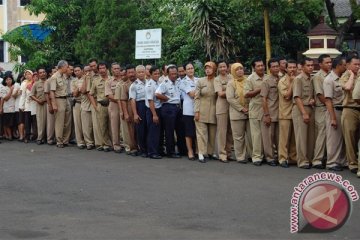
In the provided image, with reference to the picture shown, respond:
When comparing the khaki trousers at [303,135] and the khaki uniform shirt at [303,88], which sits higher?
the khaki uniform shirt at [303,88]

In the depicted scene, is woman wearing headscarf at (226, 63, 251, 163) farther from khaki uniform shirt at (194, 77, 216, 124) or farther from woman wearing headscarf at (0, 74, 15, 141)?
woman wearing headscarf at (0, 74, 15, 141)

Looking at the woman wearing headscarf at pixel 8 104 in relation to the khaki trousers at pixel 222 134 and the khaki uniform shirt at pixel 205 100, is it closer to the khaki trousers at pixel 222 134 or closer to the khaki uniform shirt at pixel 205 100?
the khaki uniform shirt at pixel 205 100

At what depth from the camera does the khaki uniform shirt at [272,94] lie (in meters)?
12.2

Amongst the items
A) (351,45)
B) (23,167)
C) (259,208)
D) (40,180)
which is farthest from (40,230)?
(351,45)

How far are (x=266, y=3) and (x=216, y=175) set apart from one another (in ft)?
29.7

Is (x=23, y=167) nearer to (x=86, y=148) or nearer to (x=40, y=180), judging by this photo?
(x=40, y=180)

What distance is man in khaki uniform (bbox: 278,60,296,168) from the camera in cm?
1212

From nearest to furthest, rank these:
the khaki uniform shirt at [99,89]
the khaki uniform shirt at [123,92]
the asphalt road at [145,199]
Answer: the asphalt road at [145,199], the khaki uniform shirt at [123,92], the khaki uniform shirt at [99,89]

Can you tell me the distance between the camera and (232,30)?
20547 mm

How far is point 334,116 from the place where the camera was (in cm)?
1147

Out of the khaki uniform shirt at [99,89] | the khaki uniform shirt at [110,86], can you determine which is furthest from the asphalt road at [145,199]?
the khaki uniform shirt at [99,89]

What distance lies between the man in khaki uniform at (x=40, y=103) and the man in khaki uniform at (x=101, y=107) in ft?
6.16

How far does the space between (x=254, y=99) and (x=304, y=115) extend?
3.56 ft

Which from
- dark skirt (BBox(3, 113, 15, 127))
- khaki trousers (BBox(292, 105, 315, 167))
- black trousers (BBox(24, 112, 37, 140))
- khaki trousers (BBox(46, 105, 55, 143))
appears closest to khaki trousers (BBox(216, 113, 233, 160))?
khaki trousers (BBox(292, 105, 315, 167))
